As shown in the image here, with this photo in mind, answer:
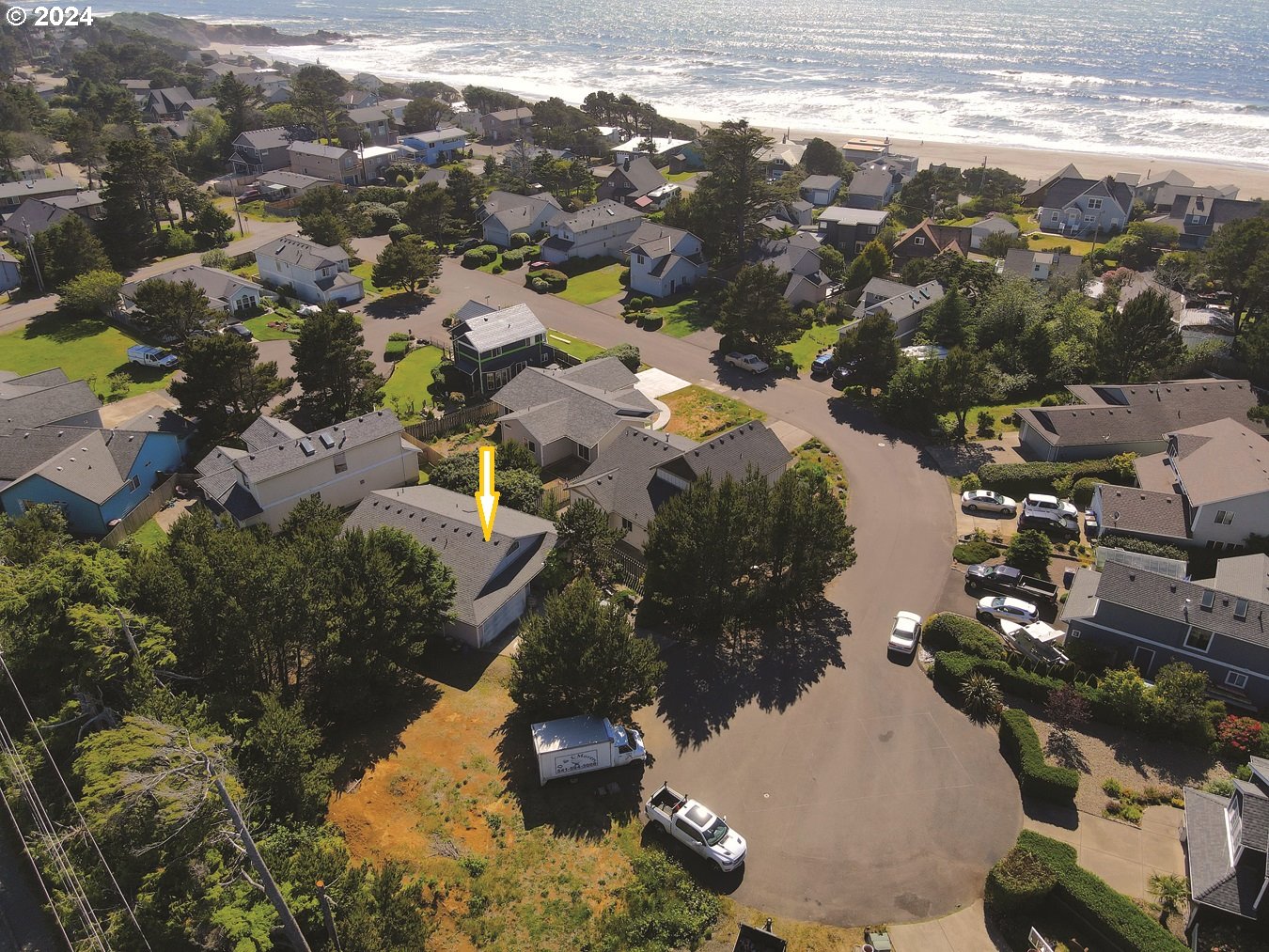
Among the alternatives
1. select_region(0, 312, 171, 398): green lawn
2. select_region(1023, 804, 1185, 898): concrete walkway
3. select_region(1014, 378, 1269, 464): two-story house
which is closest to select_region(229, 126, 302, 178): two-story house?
select_region(0, 312, 171, 398): green lawn

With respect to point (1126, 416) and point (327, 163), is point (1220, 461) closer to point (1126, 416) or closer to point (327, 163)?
point (1126, 416)

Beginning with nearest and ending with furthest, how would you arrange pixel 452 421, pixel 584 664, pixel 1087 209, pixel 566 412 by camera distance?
pixel 584 664
pixel 566 412
pixel 452 421
pixel 1087 209

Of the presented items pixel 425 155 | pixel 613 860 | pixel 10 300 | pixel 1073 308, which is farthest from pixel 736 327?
pixel 425 155

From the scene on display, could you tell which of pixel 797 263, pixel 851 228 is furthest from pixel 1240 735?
pixel 851 228

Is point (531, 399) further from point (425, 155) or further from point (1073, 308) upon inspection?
point (425, 155)

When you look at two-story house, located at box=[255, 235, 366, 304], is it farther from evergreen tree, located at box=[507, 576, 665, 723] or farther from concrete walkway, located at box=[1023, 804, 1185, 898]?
concrete walkway, located at box=[1023, 804, 1185, 898]

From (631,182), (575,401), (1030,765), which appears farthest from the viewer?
(631,182)
